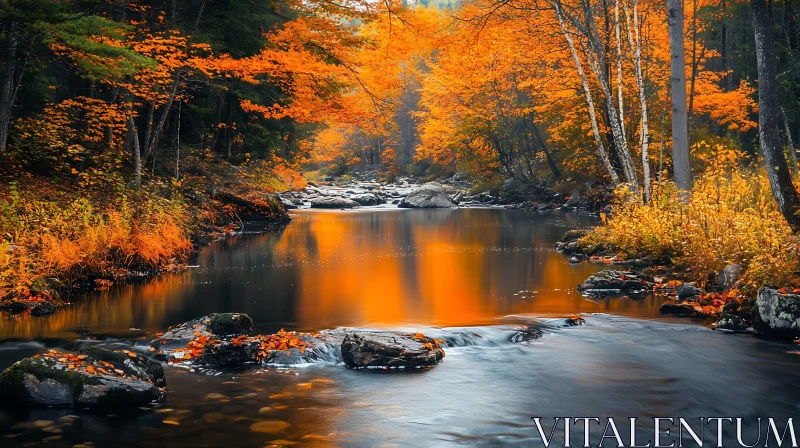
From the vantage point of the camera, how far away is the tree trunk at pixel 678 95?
12711 mm

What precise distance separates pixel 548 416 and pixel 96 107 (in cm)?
1420

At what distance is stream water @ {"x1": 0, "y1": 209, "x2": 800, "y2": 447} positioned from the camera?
5.46 m

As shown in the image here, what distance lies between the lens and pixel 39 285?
32.9 feet

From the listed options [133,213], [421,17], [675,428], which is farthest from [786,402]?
[133,213]

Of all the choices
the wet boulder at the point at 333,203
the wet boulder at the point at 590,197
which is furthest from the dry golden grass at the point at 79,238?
the wet boulder at the point at 333,203

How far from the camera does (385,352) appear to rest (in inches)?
286

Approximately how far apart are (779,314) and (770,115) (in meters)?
2.75

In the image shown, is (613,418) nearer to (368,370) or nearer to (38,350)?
(368,370)

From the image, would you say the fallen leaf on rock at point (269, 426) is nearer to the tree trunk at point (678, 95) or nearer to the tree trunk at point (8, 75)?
the tree trunk at point (8, 75)

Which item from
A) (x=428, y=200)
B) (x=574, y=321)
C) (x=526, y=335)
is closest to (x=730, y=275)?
(x=574, y=321)

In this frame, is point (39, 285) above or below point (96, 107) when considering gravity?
below

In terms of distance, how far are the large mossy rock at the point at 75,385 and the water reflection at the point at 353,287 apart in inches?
105

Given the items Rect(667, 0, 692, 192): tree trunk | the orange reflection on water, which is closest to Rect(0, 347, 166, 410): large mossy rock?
the orange reflection on water

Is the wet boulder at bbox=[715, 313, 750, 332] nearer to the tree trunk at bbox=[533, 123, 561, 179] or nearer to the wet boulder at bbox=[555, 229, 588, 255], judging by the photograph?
the wet boulder at bbox=[555, 229, 588, 255]
